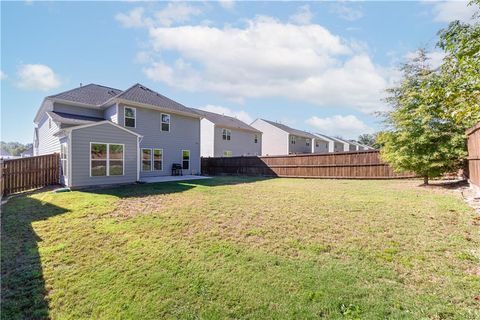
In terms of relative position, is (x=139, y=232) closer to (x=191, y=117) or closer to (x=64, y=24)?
(x=64, y=24)

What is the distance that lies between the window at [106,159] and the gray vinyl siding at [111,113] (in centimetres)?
338

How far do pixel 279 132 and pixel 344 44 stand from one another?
2273 centimetres

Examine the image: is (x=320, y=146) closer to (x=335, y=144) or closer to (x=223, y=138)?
(x=335, y=144)

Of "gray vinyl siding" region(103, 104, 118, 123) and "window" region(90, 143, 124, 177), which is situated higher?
"gray vinyl siding" region(103, 104, 118, 123)

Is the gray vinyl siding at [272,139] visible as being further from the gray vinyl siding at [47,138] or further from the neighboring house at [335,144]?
the gray vinyl siding at [47,138]

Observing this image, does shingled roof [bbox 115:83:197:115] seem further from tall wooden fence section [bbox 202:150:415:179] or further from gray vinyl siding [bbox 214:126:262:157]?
gray vinyl siding [bbox 214:126:262:157]

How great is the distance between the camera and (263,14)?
344 inches

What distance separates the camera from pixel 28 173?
34.9 ft

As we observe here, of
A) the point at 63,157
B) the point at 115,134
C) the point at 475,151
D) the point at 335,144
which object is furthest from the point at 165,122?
the point at 335,144

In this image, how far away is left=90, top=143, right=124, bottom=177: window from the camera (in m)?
11.2

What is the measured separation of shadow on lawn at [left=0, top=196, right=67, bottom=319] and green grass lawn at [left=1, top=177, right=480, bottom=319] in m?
0.02

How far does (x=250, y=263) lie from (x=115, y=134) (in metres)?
10.7

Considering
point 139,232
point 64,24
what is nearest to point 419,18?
point 139,232

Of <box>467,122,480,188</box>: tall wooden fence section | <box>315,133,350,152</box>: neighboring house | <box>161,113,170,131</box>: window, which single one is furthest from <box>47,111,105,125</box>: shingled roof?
<box>315,133,350,152</box>: neighboring house
